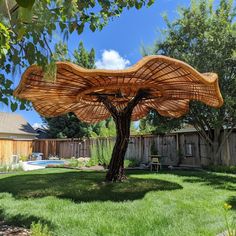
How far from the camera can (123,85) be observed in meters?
7.29

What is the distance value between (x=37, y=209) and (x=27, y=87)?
9.97 feet

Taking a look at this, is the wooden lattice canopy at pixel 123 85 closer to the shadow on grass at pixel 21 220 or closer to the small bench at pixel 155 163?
the shadow on grass at pixel 21 220

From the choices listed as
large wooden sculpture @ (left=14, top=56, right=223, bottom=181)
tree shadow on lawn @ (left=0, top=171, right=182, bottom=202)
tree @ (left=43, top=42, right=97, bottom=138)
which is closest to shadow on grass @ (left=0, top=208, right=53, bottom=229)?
tree shadow on lawn @ (left=0, top=171, right=182, bottom=202)

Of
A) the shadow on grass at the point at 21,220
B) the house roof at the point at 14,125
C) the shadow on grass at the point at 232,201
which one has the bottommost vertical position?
the shadow on grass at the point at 21,220

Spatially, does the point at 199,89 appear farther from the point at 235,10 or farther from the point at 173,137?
the point at 173,137

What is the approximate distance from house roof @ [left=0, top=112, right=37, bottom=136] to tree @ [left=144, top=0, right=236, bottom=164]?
1873 cm

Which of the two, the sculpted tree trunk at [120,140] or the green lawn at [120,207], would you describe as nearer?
the green lawn at [120,207]

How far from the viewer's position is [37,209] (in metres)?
4.97

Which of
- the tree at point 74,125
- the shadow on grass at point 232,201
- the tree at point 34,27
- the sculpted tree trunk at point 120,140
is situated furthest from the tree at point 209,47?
the tree at point 74,125

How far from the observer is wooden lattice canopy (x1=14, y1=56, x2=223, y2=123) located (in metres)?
5.68

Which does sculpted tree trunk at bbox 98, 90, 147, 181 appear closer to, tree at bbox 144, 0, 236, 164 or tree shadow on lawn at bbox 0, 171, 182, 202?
tree shadow on lawn at bbox 0, 171, 182, 202

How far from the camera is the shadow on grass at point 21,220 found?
408 centimetres

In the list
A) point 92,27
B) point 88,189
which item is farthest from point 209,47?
point 92,27

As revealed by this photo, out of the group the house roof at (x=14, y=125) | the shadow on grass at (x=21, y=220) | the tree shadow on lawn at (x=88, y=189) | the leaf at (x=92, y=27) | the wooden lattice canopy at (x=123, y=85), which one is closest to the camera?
the leaf at (x=92, y=27)
